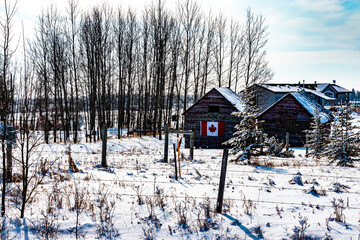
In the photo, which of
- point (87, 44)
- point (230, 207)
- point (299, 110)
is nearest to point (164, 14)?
point (87, 44)

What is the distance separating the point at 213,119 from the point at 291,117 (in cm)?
715

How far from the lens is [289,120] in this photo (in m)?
21.5

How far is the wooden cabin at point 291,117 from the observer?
21062 millimetres

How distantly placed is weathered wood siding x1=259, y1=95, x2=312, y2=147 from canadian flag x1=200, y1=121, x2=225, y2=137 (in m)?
4.47

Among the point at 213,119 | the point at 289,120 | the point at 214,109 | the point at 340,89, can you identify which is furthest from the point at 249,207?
the point at 340,89

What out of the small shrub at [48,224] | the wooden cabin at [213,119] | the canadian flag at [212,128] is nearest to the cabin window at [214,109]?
the wooden cabin at [213,119]

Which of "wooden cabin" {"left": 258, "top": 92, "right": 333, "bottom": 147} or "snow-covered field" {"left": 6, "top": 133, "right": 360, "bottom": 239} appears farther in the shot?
"wooden cabin" {"left": 258, "top": 92, "right": 333, "bottom": 147}

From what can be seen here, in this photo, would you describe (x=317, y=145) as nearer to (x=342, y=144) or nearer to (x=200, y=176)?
(x=342, y=144)

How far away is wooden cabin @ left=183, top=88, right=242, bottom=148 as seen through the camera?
22.3m

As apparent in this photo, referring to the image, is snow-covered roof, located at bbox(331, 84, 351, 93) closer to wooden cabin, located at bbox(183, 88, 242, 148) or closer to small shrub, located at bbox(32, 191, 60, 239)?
wooden cabin, located at bbox(183, 88, 242, 148)

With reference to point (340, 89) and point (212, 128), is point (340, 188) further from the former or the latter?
point (340, 89)

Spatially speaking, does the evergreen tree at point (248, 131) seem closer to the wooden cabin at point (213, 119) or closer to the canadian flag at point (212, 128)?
the wooden cabin at point (213, 119)

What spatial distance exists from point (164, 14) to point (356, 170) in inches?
936

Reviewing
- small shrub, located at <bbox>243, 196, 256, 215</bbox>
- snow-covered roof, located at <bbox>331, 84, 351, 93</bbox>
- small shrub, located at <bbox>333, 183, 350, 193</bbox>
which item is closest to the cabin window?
small shrub, located at <bbox>333, 183, 350, 193</bbox>
